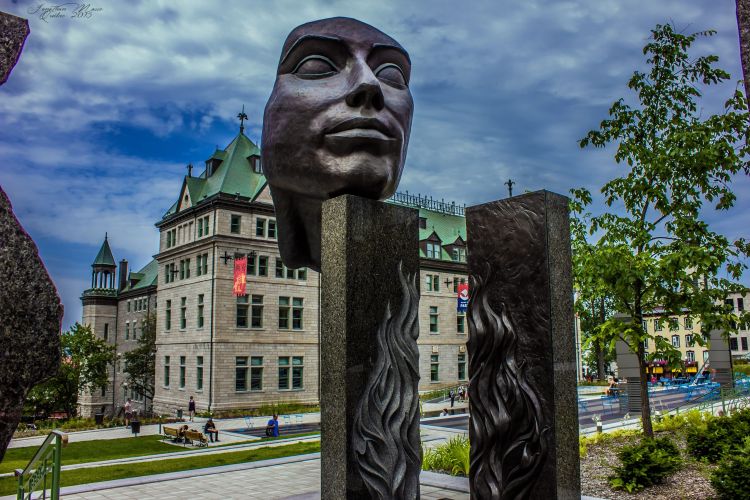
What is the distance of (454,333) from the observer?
53.8 meters

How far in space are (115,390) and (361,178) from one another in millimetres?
59240

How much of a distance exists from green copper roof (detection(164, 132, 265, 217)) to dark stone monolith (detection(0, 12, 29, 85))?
40.0m

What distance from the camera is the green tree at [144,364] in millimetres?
47312

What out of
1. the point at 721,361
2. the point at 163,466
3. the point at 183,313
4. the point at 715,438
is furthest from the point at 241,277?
the point at 715,438

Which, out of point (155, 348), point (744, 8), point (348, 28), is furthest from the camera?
point (155, 348)

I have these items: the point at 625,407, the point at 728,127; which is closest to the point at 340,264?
the point at 728,127

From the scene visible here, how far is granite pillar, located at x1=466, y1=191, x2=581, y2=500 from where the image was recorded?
243 inches

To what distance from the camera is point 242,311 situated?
41.8 metres

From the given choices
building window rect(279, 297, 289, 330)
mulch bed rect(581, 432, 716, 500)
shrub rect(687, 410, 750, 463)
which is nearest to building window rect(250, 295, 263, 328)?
building window rect(279, 297, 289, 330)

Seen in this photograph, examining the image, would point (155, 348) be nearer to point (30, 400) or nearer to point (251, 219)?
point (30, 400)

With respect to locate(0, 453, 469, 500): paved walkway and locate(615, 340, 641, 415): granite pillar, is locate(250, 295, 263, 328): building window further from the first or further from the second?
locate(0, 453, 469, 500): paved walkway

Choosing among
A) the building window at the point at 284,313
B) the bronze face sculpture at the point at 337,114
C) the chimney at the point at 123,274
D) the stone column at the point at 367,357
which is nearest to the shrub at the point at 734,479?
the stone column at the point at 367,357

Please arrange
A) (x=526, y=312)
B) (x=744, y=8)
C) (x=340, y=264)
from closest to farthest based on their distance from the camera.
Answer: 1. (x=744, y=8)
2. (x=340, y=264)
3. (x=526, y=312)

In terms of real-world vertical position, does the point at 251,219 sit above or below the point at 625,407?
above
